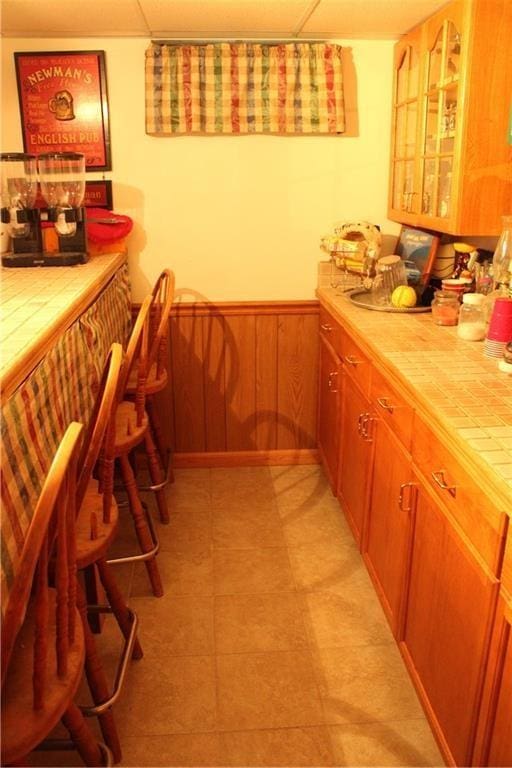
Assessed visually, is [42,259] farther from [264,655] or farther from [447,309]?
[264,655]

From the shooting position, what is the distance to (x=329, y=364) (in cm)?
293

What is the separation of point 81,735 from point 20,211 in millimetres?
1969

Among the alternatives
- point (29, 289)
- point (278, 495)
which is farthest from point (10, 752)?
point (278, 495)

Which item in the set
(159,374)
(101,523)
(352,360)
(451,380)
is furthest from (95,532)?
(352,360)

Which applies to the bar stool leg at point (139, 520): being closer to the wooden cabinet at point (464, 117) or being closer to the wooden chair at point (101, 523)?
the wooden chair at point (101, 523)

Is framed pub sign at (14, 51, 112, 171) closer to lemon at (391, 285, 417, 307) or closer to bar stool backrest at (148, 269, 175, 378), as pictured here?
bar stool backrest at (148, 269, 175, 378)

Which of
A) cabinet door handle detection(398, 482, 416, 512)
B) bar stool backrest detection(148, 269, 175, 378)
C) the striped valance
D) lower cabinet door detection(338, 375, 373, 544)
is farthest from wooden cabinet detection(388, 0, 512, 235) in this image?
bar stool backrest detection(148, 269, 175, 378)

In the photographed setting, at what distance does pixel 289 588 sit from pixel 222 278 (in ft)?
4.85

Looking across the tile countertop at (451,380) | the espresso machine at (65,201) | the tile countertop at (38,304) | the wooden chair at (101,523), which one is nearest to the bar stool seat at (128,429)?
the wooden chair at (101,523)

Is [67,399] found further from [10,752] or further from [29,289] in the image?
[10,752]

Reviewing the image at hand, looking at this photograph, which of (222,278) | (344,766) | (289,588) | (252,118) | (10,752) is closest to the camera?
(10,752)

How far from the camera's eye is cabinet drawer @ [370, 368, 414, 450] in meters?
1.80

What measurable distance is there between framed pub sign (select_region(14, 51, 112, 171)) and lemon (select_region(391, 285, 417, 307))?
1.42 metres

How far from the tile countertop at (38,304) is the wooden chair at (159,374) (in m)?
0.24
